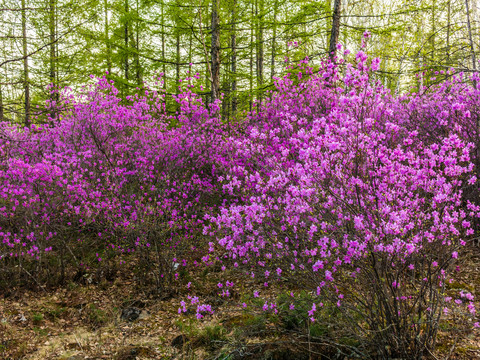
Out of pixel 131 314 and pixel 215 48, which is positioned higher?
pixel 215 48

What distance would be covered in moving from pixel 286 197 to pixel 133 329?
300cm

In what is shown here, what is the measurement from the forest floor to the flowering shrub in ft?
1.16

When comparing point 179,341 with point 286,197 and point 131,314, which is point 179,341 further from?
point 286,197

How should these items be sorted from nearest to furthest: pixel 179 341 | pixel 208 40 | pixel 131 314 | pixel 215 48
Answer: pixel 179 341 < pixel 131 314 < pixel 215 48 < pixel 208 40

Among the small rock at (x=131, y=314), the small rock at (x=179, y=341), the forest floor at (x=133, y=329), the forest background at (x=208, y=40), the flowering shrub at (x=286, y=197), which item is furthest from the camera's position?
the forest background at (x=208, y=40)

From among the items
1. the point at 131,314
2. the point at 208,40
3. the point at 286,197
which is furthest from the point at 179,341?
the point at 208,40

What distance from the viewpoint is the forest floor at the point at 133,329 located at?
334 centimetres

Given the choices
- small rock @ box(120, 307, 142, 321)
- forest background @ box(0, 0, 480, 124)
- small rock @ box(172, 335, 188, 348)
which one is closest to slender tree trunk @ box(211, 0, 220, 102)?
forest background @ box(0, 0, 480, 124)

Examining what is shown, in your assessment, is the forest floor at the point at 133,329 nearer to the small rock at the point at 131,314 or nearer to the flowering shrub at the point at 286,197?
the small rock at the point at 131,314

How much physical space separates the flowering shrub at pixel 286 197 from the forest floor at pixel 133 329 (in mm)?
352

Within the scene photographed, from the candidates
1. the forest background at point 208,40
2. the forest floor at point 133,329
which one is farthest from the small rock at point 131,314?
the forest background at point 208,40

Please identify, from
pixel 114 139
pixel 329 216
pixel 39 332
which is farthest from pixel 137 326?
pixel 114 139

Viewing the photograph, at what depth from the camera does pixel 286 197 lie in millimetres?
3221

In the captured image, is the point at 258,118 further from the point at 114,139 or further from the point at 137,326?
the point at 137,326
